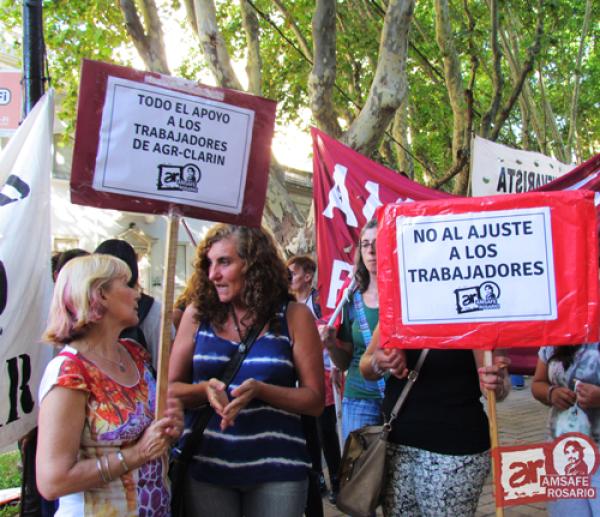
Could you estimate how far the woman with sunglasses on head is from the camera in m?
3.47

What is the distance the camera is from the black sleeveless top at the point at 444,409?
8.62 ft

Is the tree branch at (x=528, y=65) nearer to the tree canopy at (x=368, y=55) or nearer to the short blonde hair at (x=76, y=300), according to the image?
the tree canopy at (x=368, y=55)

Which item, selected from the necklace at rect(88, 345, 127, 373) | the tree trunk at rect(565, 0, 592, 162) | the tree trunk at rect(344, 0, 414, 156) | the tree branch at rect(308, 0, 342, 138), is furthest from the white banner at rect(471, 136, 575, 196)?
the tree trunk at rect(565, 0, 592, 162)

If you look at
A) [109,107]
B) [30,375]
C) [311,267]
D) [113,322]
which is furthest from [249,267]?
[311,267]

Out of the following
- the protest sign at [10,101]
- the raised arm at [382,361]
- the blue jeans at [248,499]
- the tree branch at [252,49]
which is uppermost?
the tree branch at [252,49]

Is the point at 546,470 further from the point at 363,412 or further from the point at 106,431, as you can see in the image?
the point at 106,431

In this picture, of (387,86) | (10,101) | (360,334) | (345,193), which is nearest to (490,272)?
(360,334)

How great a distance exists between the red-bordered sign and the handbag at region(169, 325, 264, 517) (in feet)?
1.85

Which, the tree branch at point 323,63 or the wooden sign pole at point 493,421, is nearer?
the wooden sign pole at point 493,421

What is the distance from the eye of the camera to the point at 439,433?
263 centimetres

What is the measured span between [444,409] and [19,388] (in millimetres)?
1697

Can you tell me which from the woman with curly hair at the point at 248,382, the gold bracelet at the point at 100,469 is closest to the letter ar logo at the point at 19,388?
the woman with curly hair at the point at 248,382

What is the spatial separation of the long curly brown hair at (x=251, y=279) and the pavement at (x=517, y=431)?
2.49 meters

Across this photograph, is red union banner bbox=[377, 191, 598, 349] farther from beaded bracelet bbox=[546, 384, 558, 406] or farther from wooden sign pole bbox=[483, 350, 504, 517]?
beaded bracelet bbox=[546, 384, 558, 406]
